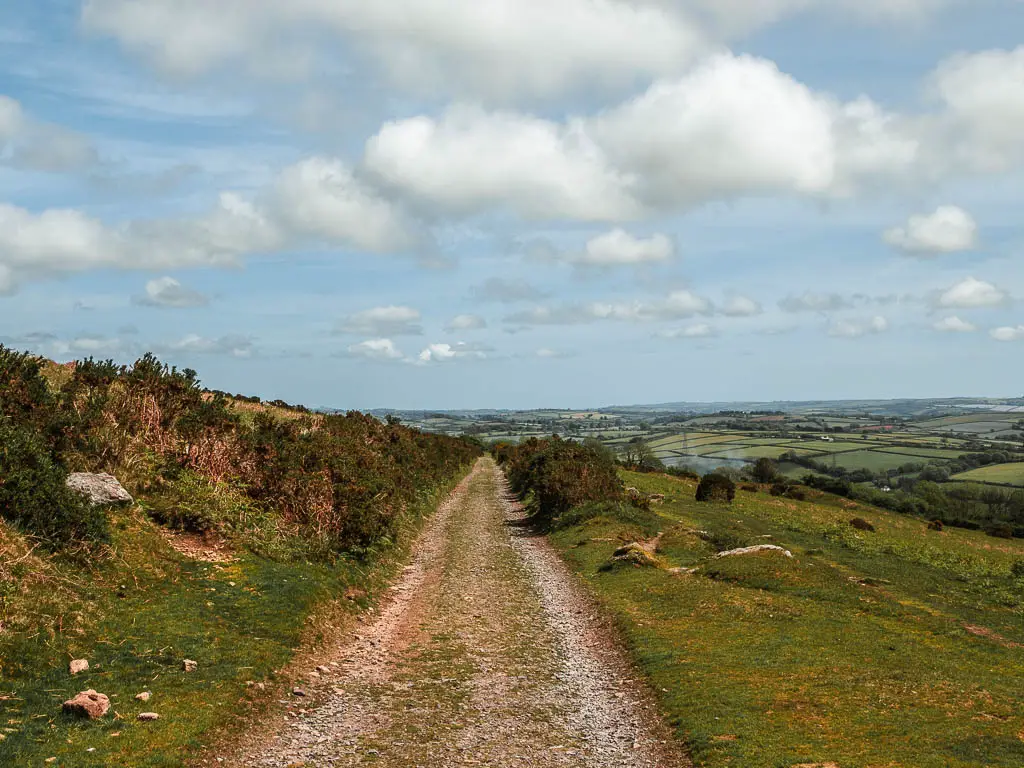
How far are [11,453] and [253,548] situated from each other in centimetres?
680

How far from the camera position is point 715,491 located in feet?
182

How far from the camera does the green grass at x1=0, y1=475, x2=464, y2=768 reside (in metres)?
8.88

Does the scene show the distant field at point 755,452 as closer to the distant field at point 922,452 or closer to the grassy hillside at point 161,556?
the distant field at point 922,452

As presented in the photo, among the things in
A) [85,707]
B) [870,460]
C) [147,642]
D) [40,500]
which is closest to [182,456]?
[40,500]

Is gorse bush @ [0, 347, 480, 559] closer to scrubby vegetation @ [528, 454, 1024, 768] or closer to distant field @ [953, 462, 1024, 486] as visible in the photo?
scrubby vegetation @ [528, 454, 1024, 768]

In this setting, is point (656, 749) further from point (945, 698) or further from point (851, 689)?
point (945, 698)

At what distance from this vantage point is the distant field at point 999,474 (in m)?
126

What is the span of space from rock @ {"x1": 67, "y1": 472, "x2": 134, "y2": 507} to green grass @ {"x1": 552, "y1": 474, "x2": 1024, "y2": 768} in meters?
13.3

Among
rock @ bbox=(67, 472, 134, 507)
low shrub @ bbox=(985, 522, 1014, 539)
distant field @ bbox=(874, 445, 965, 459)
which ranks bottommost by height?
distant field @ bbox=(874, 445, 965, 459)

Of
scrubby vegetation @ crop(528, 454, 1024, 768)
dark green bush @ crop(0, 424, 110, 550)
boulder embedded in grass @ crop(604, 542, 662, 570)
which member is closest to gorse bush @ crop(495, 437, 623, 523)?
scrubby vegetation @ crop(528, 454, 1024, 768)

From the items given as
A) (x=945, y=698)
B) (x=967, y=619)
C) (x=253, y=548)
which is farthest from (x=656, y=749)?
(x=967, y=619)

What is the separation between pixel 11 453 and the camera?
13.6m

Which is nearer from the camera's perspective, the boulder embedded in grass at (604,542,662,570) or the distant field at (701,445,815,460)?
the boulder embedded in grass at (604,542,662,570)

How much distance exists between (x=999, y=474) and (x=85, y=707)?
6516 inches
